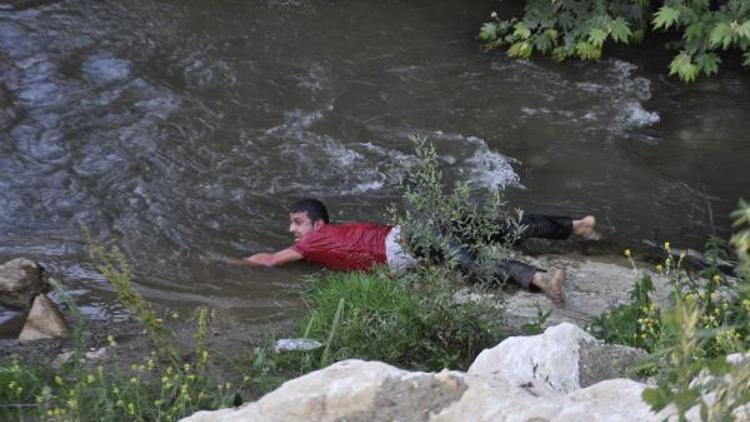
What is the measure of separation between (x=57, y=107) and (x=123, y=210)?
1.93 m

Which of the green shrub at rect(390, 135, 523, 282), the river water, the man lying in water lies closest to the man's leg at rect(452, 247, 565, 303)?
the man lying in water

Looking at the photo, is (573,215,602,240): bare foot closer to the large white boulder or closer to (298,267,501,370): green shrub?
(298,267,501,370): green shrub

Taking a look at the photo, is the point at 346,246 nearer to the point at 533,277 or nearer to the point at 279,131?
the point at 533,277

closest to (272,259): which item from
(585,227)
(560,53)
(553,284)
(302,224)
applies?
(302,224)

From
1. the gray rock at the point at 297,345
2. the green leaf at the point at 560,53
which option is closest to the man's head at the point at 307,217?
the gray rock at the point at 297,345

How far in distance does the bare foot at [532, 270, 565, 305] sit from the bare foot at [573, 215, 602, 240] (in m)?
0.93

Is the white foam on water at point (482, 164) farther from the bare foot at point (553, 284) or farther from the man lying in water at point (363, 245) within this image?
the bare foot at point (553, 284)

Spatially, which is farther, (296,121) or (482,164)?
(296,121)

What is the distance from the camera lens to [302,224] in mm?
7367

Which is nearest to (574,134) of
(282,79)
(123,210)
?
(282,79)

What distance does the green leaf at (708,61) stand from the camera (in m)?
10.1

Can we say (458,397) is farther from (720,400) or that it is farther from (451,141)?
(451,141)

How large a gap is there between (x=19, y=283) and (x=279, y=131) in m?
3.18

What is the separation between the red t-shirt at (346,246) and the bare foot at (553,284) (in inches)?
42.7
